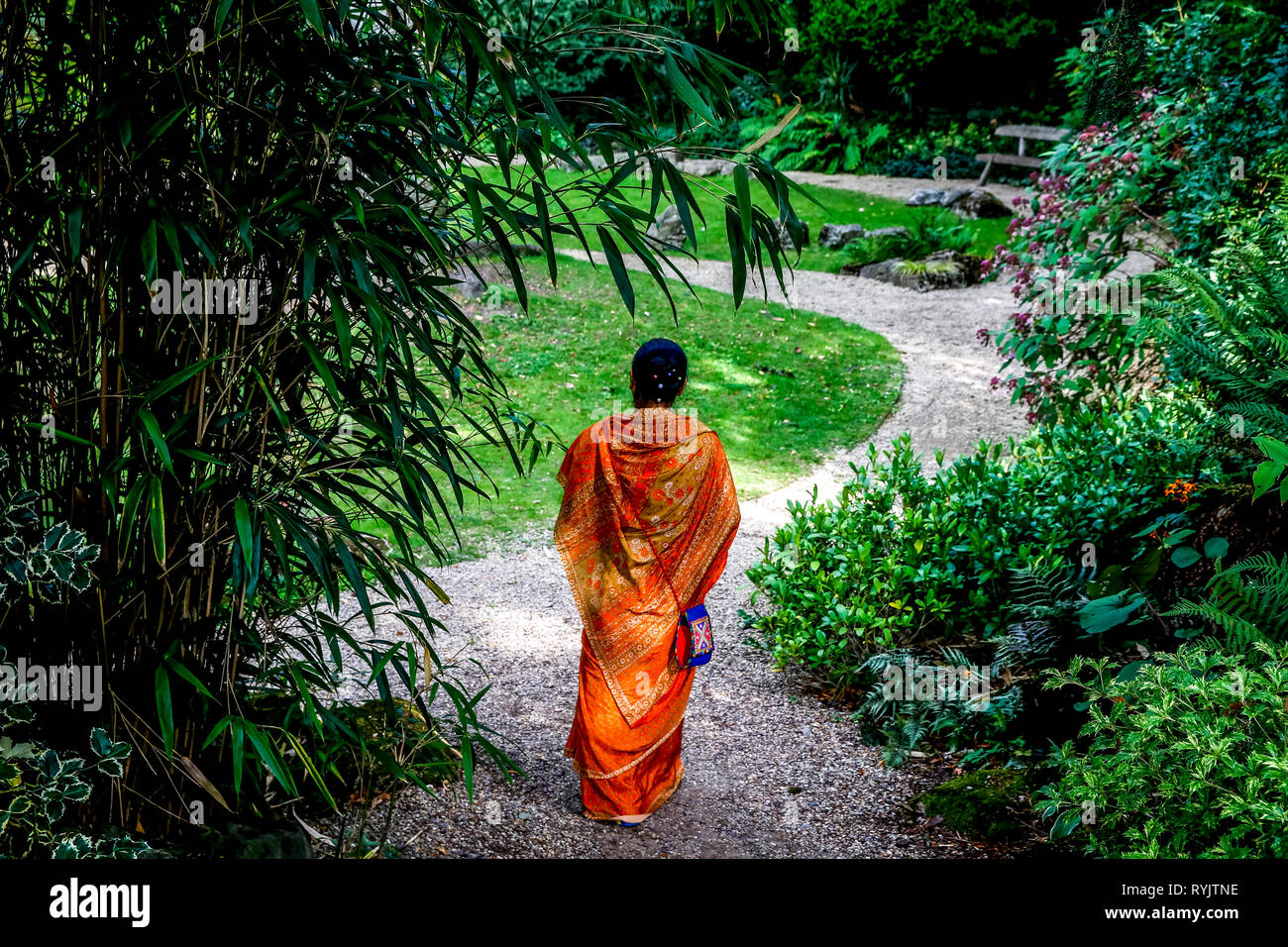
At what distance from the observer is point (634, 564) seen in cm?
376

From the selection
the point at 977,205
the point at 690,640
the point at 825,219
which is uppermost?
the point at 977,205

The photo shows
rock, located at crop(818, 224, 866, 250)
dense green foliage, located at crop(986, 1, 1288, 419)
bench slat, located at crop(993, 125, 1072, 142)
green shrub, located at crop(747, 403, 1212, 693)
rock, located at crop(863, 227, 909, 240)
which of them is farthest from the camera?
bench slat, located at crop(993, 125, 1072, 142)

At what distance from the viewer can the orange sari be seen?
372 cm

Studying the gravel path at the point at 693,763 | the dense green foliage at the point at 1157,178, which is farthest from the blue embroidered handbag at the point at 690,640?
the dense green foliage at the point at 1157,178

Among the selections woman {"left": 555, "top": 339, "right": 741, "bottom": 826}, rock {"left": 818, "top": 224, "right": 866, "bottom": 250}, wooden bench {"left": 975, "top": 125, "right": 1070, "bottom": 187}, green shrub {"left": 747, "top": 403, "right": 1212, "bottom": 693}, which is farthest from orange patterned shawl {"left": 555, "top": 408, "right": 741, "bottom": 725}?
wooden bench {"left": 975, "top": 125, "right": 1070, "bottom": 187}

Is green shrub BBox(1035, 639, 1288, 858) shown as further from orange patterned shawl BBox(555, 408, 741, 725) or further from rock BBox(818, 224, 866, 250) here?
rock BBox(818, 224, 866, 250)

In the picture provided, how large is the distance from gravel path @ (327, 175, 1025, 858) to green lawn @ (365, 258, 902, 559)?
0.90 meters

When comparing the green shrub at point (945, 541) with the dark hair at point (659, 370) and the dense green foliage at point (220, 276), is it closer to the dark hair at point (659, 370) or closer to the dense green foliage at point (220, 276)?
the dark hair at point (659, 370)

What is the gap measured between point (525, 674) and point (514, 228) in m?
3.13

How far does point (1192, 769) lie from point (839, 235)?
556 inches

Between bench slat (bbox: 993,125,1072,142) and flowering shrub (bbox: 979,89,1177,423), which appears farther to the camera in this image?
bench slat (bbox: 993,125,1072,142)

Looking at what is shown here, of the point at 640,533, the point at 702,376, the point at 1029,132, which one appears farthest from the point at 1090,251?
the point at 1029,132

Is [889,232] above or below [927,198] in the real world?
below

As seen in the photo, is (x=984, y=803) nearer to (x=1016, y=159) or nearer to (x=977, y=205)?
(x=977, y=205)
